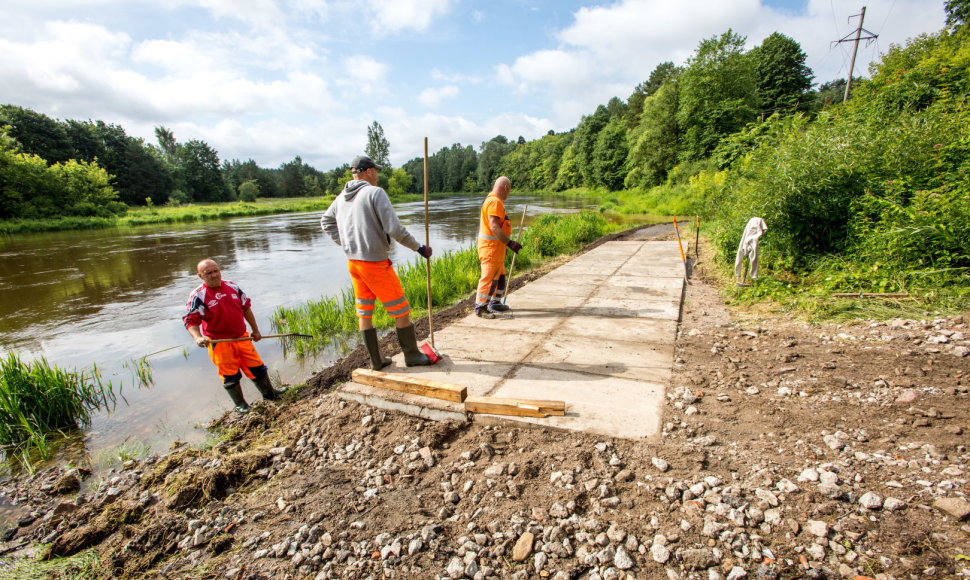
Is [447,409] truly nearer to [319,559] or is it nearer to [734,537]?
[319,559]

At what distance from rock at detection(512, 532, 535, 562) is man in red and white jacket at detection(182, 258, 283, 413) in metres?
3.14

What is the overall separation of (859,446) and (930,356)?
5.79 ft

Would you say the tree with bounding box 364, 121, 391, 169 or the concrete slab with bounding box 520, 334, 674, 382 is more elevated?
the tree with bounding box 364, 121, 391, 169

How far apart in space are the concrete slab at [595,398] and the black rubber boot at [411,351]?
2.90 feet

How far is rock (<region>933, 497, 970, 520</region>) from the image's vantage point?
1.86 meters

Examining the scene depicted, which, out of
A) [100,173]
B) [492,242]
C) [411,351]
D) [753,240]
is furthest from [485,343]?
[100,173]

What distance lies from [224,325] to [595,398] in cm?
342


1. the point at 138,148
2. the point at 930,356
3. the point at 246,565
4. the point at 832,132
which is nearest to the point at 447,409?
the point at 246,565

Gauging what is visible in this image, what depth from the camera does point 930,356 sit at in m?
3.41

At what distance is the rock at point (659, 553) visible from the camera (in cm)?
186

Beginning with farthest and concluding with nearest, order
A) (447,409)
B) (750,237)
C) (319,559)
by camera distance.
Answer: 1. (750,237)
2. (447,409)
3. (319,559)

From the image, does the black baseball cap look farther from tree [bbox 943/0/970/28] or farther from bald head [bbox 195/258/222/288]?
tree [bbox 943/0/970/28]

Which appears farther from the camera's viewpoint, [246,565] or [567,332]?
[567,332]

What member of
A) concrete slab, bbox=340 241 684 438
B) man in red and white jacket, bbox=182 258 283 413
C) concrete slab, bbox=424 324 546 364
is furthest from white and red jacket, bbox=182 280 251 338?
concrete slab, bbox=424 324 546 364
